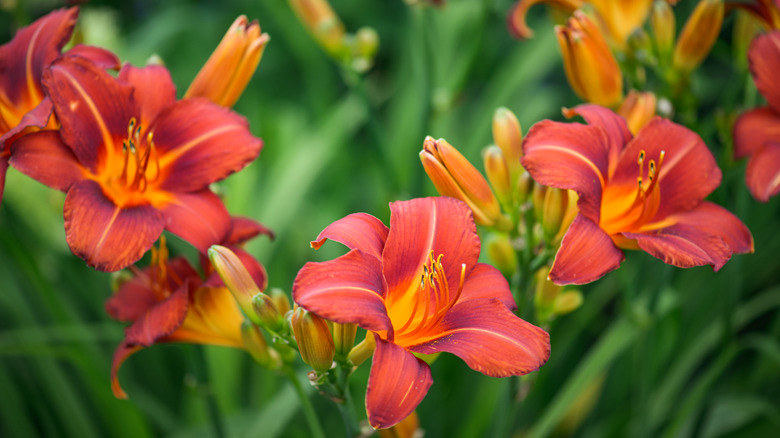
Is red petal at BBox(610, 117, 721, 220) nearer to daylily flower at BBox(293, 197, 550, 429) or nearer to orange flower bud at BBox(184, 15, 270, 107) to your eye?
daylily flower at BBox(293, 197, 550, 429)

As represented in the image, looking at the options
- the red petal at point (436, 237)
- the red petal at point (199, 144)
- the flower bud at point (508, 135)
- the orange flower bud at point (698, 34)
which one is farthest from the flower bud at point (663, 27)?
the red petal at point (199, 144)

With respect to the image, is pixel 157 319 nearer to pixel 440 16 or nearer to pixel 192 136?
pixel 192 136

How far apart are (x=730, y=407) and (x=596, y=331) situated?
1.79 feet

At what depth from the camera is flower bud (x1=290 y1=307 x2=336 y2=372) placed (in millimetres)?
721

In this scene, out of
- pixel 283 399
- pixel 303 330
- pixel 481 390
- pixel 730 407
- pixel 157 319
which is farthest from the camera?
pixel 481 390

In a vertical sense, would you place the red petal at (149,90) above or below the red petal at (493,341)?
above

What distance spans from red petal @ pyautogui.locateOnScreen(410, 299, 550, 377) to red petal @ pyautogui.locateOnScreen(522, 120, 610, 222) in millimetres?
176

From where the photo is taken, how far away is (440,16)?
2105 millimetres

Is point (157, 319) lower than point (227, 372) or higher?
higher

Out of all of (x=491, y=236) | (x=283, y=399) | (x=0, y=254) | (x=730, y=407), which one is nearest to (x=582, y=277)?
(x=491, y=236)

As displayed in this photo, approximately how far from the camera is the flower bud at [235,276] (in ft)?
2.60

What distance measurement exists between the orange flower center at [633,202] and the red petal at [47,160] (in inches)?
29.1

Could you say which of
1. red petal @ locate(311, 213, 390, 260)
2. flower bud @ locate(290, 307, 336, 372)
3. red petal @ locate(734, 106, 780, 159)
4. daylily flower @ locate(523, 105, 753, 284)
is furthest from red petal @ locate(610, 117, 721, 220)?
flower bud @ locate(290, 307, 336, 372)

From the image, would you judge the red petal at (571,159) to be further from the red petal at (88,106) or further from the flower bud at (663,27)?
the red petal at (88,106)
